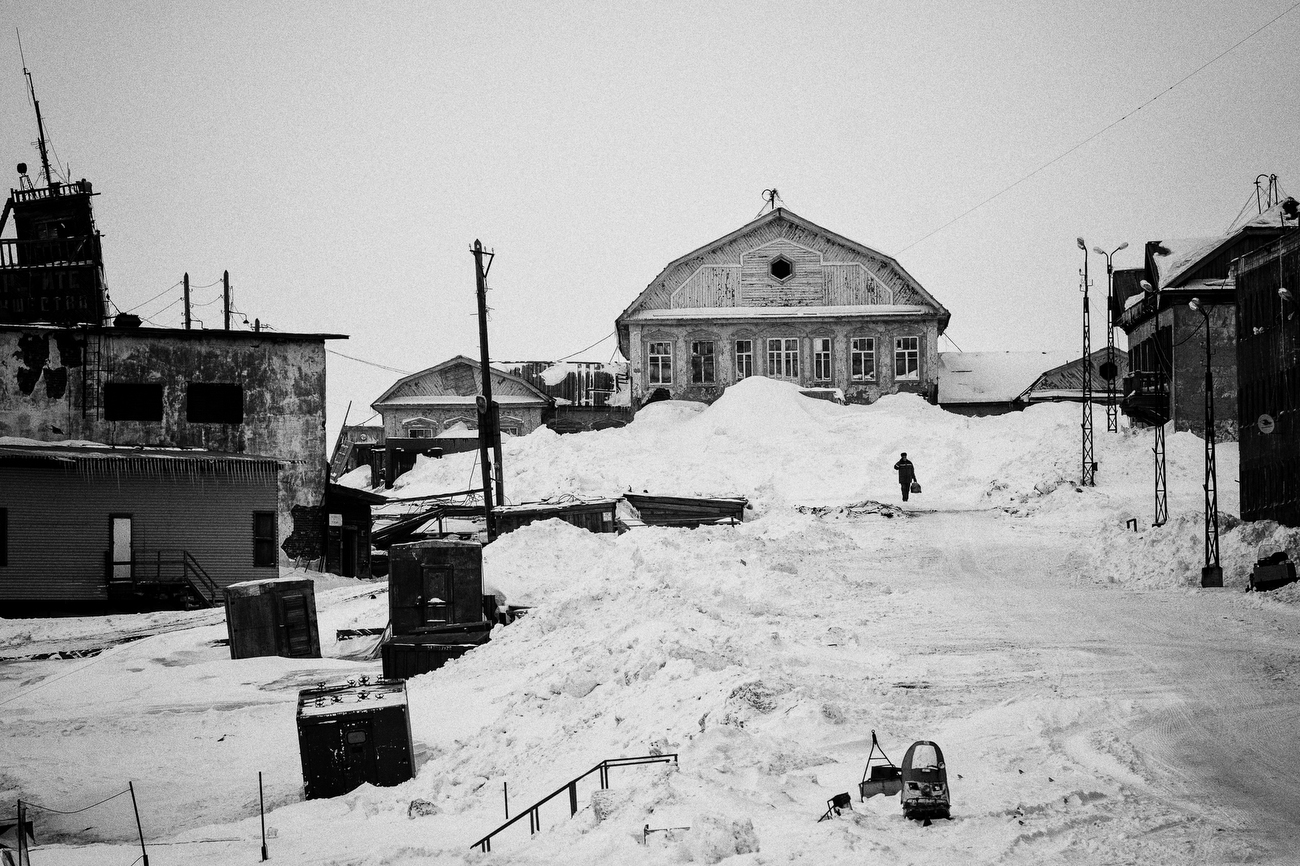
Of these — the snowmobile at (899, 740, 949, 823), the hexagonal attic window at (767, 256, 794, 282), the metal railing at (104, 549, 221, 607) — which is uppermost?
the hexagonal attic window at (767, 256, 794, 282)

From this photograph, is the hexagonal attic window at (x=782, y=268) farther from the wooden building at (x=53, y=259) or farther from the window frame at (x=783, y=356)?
the wooden building at (x=53, y=259)

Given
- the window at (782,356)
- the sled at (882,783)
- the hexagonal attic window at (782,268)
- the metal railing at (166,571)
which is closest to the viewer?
the sled at (882,783)

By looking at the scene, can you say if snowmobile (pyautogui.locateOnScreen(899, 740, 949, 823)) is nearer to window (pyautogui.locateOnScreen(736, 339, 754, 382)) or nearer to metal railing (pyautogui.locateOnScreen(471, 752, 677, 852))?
metal railing (pyautogui.locateOnScreen(471, 752, 677, 852))

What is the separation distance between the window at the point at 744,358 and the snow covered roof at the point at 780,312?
1043 mm

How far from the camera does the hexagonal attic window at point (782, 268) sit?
45.2 m

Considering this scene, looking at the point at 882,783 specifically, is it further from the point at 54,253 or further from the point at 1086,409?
the point at 54,253

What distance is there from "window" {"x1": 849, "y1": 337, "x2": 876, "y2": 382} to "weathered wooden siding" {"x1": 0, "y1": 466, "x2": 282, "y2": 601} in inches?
963

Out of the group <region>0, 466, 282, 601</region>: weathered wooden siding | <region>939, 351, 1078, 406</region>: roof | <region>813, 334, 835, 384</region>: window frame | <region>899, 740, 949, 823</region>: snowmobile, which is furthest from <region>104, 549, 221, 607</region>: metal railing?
<region>939, 351, 1078, 406</region>: roof

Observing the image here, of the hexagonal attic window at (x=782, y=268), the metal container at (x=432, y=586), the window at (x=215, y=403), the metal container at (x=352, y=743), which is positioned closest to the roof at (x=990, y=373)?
the hexagonal attic window at (x=782, y=268)

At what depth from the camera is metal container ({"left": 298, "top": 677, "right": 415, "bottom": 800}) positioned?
407 inches

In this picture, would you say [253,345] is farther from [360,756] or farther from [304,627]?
[360,756]

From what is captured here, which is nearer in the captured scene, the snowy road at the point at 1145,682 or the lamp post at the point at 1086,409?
the snowy road at the point at 1145,682

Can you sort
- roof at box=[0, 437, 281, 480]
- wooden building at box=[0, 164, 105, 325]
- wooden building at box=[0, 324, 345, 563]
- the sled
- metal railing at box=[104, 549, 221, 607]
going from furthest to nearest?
wooden building at box=[0, 164, 105, 325] < wooden building at box=[0, 324, 345, 563] < metal railing at box=[104, 549, 221, 607] < roof at box=[0, 437, 281, 480] < the sled

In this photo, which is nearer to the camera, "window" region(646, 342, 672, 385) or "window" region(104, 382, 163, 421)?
"window" region(104, 382, 163, 421)
